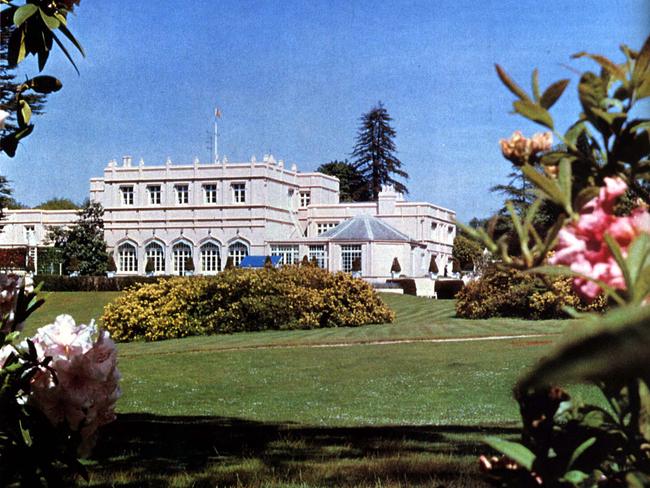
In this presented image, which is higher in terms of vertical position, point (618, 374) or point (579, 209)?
point (579, 209)

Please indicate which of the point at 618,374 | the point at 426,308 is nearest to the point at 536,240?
the point at 618,374

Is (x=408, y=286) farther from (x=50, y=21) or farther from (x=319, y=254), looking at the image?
(x=50, y=21)

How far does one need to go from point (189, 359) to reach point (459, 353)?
4.11 m

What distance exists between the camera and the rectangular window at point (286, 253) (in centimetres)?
5053

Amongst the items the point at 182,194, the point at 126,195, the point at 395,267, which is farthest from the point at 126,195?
the point at 395,267

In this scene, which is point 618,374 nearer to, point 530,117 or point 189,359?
point 530,117

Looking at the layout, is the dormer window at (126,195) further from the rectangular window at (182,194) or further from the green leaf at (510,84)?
the green leaf at (510,84)

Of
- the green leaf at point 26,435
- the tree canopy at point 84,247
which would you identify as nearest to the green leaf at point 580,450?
the green leaf at point 26,435

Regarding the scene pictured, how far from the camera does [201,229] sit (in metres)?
54.2

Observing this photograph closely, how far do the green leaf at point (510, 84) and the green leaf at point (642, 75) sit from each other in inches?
4.4

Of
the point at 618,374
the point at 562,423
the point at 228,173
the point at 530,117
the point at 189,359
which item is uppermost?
the point at 228,173

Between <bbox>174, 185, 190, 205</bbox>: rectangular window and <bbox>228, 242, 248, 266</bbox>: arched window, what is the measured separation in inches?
193

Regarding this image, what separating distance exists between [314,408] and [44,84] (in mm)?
5702

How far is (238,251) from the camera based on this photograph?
174ft
